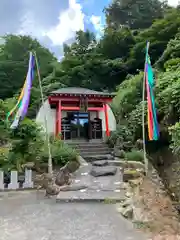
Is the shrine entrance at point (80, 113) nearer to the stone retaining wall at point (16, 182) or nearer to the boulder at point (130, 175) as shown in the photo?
the stone retaining wall at point (16, 182)

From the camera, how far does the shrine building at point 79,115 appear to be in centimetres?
1352

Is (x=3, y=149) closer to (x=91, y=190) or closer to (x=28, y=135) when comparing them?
(x=28, y=135)

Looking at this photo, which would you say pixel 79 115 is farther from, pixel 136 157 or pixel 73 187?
pixel 73 187

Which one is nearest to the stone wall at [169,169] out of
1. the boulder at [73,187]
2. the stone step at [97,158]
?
the stone step at [97,158]

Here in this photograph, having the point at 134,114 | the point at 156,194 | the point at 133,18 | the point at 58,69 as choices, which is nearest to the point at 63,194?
the point at 156,194

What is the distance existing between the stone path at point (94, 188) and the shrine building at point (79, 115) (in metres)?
5.34

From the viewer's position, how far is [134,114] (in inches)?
480

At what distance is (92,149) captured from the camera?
12.5 meters

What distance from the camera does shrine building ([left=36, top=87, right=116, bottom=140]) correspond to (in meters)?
13.5

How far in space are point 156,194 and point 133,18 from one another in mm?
24783

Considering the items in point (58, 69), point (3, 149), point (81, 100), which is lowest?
point (3, 149)

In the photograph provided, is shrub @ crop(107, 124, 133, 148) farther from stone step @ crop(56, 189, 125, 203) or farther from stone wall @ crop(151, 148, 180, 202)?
stone step @ crop(56, 189, 125, 203)

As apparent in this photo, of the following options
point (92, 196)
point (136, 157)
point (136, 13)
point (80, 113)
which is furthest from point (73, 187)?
point (136, 13)

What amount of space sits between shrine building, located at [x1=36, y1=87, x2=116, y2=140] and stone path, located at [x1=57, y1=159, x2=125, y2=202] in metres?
5.34
